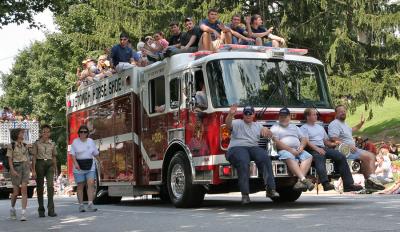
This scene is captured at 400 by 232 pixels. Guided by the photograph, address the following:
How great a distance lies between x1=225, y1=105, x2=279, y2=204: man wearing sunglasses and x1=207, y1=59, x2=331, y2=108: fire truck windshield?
0.45 meters

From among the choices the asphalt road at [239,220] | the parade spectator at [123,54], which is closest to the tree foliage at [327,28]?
the parade spectator at [123,54]

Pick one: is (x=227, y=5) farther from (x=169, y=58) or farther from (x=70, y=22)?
(x=169, y=58)

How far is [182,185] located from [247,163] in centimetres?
191

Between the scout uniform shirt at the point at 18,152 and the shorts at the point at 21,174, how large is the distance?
0.30 ft

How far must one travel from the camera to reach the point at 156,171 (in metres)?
14.8

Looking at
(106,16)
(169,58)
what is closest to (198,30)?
(169,58)

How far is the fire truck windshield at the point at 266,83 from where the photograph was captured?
1286 cm

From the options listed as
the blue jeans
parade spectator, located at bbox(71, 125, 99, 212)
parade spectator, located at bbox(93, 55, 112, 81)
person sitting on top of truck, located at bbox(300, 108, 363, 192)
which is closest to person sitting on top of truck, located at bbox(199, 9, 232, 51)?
person sitting on top of truck, located at bbox(300, 108, 363, 192)

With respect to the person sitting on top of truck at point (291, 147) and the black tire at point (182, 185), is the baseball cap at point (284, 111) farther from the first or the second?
the black tire at point (182, 185)

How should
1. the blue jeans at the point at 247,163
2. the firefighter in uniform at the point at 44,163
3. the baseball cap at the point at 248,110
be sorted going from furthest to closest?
the firefighter in uniform at the point at 44,163 → the baseball cap at the point at 248,110 → the blue jeans at the point at 247,163

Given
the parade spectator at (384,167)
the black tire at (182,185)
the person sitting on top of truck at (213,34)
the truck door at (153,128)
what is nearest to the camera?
the black tire at (182,185)

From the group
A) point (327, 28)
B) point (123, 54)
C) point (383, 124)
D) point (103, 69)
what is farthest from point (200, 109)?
point (383, 124)

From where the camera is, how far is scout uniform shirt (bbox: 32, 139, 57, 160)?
13805 mm

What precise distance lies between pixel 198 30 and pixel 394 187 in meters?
7.19
